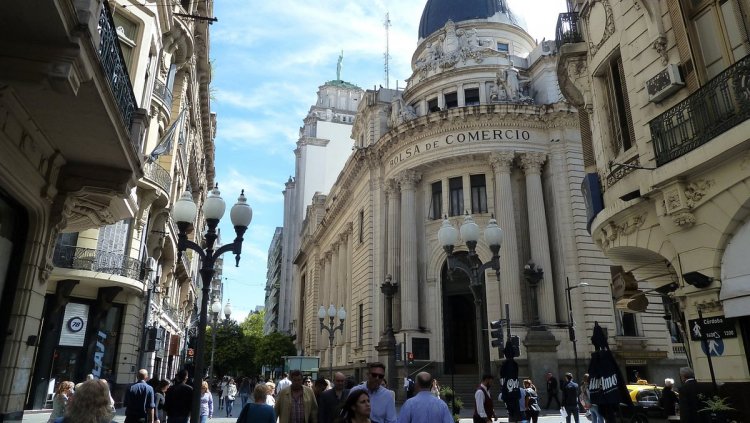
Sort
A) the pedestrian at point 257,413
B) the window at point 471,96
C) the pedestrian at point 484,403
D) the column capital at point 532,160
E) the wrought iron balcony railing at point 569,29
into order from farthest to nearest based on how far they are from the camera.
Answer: the window at point 471,96
the column capital at point 532,160
the wrought iron balcony railing at point 569,29
the pedestrian at point 484,403
the pedestrian at point 257,413

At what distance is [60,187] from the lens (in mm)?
9078

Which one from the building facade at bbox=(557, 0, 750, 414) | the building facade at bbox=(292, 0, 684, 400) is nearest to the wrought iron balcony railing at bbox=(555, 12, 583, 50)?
the building facade at bbox=(557, 0, 750, 414)

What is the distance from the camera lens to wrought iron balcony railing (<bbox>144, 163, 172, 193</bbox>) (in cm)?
2027

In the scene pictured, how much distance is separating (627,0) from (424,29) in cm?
3244

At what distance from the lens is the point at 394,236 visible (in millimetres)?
33062

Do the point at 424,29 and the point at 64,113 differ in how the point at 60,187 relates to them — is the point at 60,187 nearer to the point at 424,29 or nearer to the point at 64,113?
the point at 64,113

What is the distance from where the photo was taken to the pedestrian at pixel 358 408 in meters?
4.62

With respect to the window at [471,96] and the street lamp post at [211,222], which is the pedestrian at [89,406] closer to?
the street lamp post at [211,222]

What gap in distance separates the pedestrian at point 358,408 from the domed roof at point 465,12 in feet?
126

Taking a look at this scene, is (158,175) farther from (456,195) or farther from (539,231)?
(539,231)

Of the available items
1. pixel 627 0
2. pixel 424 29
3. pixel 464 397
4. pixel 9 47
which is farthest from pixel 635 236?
pixel 424 29

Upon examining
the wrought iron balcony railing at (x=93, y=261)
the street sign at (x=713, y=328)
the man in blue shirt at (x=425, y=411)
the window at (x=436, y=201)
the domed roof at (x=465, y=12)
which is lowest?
the man in blue shirt at (x=425, y=411)

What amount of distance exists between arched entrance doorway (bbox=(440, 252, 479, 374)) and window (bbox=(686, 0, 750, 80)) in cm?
2245

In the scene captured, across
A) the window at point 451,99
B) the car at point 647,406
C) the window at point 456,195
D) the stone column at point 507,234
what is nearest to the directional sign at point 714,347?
the car at point 647,406
